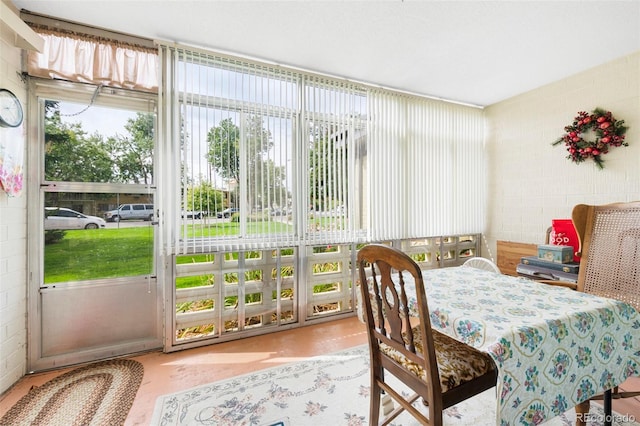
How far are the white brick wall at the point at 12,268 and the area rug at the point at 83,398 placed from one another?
275mm

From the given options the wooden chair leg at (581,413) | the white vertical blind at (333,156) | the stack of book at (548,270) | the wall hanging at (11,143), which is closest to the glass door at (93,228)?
the wall hanging at (11,143)

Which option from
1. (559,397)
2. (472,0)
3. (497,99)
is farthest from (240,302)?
(497,99)

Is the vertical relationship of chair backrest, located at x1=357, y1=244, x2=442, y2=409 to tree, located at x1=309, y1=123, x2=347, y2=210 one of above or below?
below

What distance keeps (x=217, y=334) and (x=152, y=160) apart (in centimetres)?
169

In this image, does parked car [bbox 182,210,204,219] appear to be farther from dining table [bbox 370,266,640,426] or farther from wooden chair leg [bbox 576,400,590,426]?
wooden chair leg [bbox 576,400,590,426]

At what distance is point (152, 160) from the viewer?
2428 mm

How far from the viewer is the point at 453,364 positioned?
1.23 metres

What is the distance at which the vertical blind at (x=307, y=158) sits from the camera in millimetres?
2398

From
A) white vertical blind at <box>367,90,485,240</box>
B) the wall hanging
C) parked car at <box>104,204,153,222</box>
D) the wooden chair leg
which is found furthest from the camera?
white vertical blind at <box>367,90,485,240</box>

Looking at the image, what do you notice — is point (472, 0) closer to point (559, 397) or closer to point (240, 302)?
point (559, 397)

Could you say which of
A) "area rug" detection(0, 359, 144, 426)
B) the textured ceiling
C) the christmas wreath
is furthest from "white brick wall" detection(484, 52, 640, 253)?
"area rug" detection(0, 359, 144, 426)

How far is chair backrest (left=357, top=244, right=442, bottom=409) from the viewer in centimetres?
107

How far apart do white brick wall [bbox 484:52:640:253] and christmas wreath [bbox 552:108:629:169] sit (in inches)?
2.6

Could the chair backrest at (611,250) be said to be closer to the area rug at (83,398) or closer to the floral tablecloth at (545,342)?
the floral tablecloth at (545,342)
